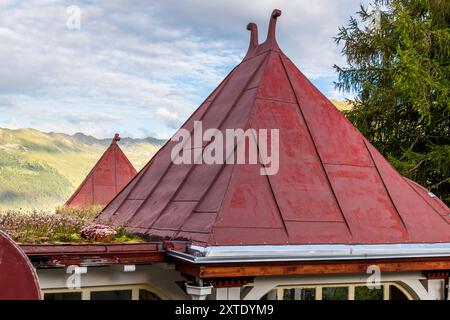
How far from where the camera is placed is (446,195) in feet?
59.5

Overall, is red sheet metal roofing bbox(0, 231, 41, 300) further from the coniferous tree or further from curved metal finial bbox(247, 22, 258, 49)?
the coniferous tree

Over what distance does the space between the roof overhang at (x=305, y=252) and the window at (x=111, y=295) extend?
114 cm

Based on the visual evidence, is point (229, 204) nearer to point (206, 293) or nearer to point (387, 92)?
point (206, 293)

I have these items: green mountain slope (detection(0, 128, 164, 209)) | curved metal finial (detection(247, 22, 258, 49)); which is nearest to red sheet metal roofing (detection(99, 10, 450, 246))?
curved metal finial (detection(247, 22, 258, 49))

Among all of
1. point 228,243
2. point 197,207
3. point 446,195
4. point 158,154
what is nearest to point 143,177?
point 158,154

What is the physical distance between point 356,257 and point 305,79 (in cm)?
334

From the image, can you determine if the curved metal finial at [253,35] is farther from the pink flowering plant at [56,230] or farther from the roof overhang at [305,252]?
the roof overhang at [305,252]

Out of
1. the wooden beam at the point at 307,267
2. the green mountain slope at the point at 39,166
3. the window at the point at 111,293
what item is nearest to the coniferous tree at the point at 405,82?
the wooden beam at the point at 307,267

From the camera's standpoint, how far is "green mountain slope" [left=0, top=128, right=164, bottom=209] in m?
115

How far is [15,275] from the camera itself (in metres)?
5.76

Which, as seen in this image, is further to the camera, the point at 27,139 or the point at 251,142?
the point at 27,139

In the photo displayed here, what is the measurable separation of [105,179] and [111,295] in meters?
12.7

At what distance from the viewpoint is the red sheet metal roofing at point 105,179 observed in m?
19.4
